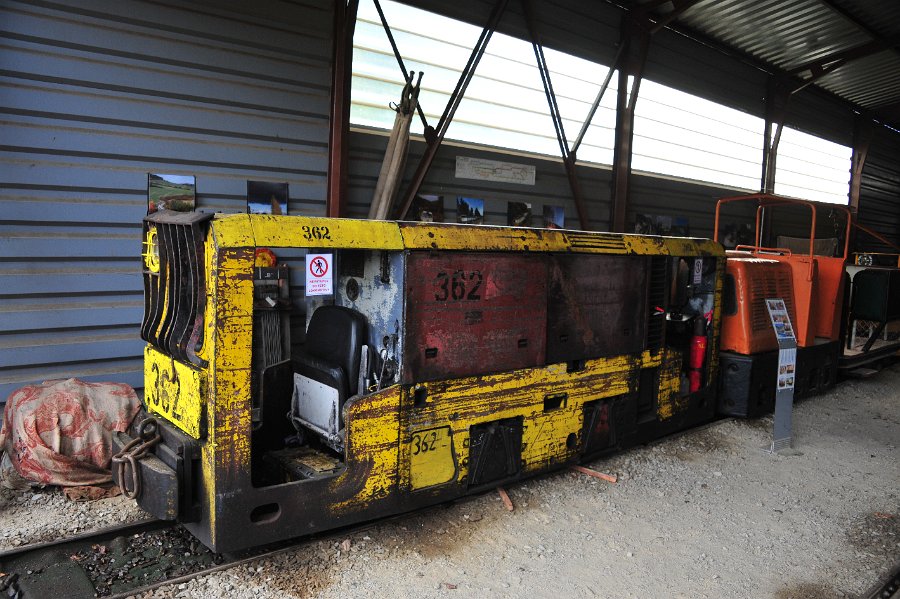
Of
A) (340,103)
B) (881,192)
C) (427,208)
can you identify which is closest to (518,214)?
(427,208)

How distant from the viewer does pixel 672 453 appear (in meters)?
5.43

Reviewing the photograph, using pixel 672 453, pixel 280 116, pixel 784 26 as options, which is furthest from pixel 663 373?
pixel 784 26

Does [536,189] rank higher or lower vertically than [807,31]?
lower

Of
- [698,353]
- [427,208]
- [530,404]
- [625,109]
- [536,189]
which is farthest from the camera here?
[625,109]

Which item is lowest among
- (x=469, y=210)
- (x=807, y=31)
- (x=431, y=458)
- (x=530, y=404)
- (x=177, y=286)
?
(x=431, y=458)

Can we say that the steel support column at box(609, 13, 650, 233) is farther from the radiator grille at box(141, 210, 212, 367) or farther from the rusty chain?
the rusty chain

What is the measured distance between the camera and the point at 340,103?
245 inches

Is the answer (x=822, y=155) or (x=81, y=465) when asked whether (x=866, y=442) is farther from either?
(x=822, y=155)

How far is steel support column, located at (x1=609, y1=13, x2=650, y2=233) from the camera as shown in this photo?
8.87m

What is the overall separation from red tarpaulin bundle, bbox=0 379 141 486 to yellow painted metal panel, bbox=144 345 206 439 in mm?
981

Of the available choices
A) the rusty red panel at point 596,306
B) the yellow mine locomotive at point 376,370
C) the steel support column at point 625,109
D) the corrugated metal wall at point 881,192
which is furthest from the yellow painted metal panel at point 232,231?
the corrugated metal wall at point 881,192

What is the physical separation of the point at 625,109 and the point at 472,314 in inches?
251

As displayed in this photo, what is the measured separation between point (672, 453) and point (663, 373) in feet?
2.33

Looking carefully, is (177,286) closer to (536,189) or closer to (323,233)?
(323,233)
